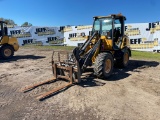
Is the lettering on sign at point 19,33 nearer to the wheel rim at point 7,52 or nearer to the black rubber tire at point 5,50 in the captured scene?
the black rubber tire at point 5,50

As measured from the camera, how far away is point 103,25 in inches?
349

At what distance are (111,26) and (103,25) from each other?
0.43m

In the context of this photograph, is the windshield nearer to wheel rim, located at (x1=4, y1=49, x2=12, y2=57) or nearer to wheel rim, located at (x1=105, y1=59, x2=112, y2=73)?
wheel rim, located at (x1=105, y1=59, x2=112, y2=73)

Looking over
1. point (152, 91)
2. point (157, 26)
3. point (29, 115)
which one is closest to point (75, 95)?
point (29, 115)

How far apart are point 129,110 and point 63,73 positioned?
3041 mm

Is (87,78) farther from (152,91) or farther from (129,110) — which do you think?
(129,110)

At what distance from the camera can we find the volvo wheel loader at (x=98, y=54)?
6.86 metres

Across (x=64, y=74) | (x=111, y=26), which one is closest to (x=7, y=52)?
(x=64, y=74)

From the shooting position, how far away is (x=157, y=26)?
16.6 meters

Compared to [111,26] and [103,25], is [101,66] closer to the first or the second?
[111,26]

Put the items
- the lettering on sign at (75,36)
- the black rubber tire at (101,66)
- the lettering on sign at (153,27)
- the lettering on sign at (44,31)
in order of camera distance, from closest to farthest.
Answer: the black rubber tire at (101,66) → the lettering on sign at (153,27) → the lettering on sign at (75,36) → the lettering on sign at (44,31)

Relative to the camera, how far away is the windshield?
28.4 ft

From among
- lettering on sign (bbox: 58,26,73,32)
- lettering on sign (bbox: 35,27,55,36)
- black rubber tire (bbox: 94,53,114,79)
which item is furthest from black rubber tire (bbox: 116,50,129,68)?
lettering on sign (bbox: 35,27,55,36)

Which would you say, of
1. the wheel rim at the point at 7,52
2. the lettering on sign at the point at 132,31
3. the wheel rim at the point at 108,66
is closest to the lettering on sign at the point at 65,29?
the lettering on sign at the point at 132,31
